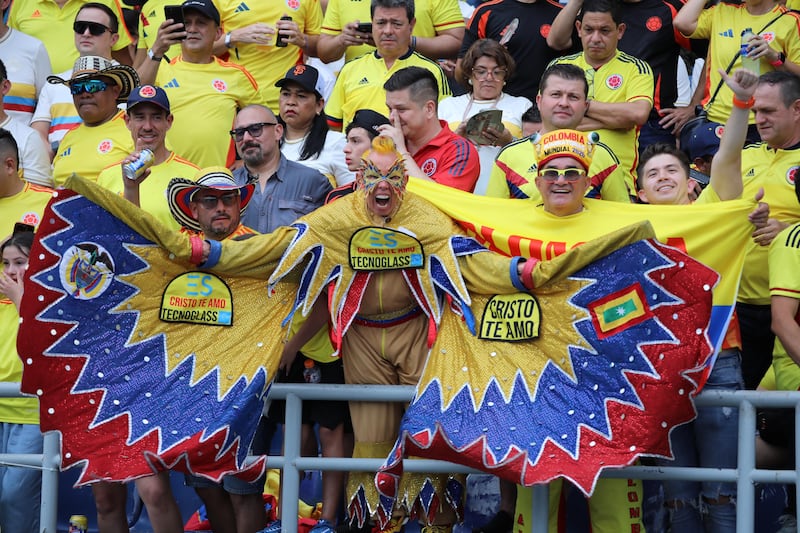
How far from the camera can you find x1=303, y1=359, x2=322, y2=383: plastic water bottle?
305 inches

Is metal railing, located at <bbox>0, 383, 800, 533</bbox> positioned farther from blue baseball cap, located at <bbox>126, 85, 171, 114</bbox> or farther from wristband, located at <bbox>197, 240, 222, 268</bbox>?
blue baseball cap, located at <bbox>126, 85, 171, 114</bbox>

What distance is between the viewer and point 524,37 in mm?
10109

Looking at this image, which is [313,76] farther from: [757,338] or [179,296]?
[757,338]

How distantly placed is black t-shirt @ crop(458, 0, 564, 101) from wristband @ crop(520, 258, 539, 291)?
3.49 meters

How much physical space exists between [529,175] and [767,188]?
1.33m

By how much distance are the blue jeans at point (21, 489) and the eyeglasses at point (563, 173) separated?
10.5ft

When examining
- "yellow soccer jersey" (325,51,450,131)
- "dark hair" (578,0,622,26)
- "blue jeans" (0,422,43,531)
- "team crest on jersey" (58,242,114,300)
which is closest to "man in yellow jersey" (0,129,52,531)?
"blue jeans" (0,422,43,531)

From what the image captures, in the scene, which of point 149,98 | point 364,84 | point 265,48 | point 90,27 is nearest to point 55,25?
point 90,27

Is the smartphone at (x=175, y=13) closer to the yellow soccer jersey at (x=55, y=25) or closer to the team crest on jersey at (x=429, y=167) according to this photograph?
the yellow soccer jersey at (x=55, y=25)

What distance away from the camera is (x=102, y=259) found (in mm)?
7035

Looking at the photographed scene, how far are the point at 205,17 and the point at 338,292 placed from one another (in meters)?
3.66

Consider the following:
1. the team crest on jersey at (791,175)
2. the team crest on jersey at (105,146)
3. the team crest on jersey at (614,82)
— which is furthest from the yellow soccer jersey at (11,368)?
the team crest on jersey at (791,175)

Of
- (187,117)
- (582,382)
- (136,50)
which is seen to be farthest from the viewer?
(136,50)

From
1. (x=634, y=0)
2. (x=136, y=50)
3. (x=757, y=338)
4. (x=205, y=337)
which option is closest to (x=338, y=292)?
(x=205, y=337)
